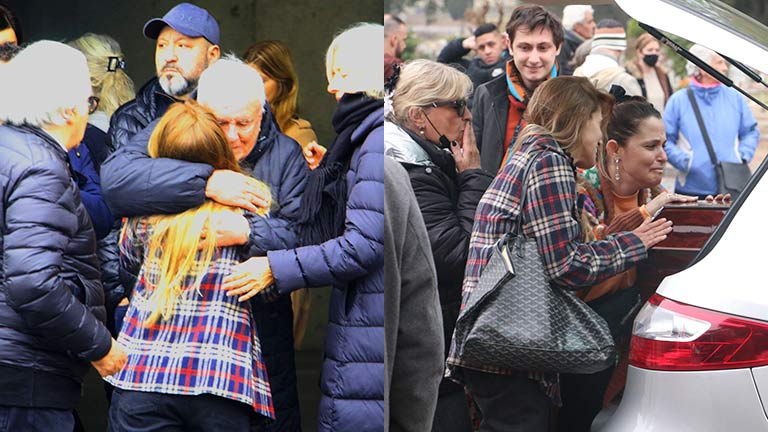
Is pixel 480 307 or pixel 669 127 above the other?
pixel 669 127

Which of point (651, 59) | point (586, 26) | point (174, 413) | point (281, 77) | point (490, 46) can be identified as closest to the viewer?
point (174, 413)

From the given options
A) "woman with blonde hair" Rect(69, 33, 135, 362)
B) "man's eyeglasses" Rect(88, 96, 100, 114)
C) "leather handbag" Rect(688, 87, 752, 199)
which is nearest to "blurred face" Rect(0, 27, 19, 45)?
"woman with blonde hair" Rect(69, 33, 135, 362)

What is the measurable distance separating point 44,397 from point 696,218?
2245 millimetres

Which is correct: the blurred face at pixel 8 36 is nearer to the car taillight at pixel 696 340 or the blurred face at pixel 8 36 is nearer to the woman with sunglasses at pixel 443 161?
the woman with sunglasses at pixel 443 161

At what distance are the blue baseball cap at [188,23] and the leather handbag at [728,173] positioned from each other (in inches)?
69.2

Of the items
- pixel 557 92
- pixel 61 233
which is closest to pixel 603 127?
pixel 557 92

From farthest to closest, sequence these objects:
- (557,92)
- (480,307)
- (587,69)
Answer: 1. (587,69)
2. (557,92)
3. (480,307)

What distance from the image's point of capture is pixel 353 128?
395 centimetres

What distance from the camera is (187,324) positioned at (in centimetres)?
385

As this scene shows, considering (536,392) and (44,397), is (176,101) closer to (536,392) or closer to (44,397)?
(44,397)

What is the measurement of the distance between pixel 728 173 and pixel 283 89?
1607 mm

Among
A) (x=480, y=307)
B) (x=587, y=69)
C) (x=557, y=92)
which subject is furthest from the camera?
(x=587, y=69)

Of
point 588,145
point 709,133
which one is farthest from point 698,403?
point 709,133

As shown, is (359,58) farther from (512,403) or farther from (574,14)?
(512,403)
